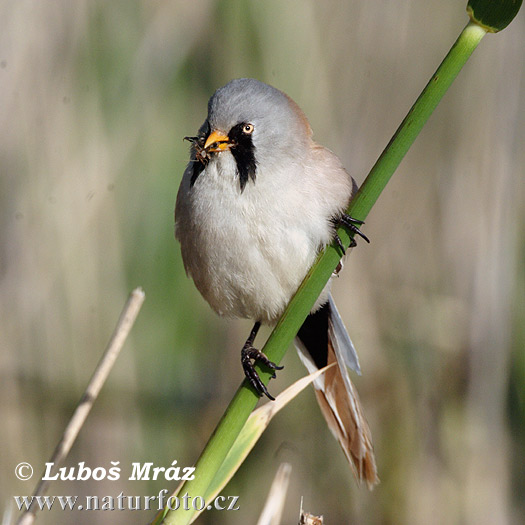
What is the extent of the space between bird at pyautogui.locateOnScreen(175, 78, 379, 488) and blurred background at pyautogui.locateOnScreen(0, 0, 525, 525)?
0.79 meters

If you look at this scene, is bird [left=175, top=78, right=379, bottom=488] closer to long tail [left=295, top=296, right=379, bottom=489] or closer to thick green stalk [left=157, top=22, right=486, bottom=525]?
Result: long tail [left=295, top=296, right=379, bottom=489]

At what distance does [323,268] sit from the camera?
128 cm

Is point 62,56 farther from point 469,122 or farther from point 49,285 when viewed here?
point 469,122

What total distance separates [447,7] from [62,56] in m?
1.40

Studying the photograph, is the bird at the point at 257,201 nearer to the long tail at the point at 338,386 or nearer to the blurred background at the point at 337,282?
the long tail at the point at 338,386

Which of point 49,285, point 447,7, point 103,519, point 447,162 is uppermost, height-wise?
point 447,7

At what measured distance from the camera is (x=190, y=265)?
1.86m

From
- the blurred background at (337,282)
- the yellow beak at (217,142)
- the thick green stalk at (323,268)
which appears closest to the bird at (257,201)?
the yellow beak at (217,142)

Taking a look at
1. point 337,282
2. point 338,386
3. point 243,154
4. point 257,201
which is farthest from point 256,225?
point 337,282

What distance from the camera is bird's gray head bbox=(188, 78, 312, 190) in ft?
5.07

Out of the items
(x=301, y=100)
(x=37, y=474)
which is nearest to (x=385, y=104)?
(x=301, y=100)

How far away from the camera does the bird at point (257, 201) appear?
5.17 ft

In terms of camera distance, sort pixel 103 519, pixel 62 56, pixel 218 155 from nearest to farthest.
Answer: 1. pixel 218 155
2. pixel 62 56
3. pixel 103 519

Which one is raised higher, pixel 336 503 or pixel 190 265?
pixel 190 265
